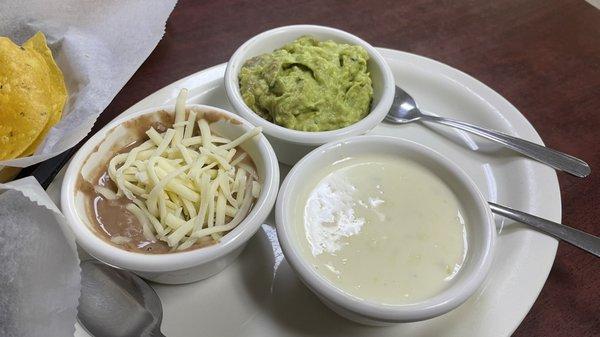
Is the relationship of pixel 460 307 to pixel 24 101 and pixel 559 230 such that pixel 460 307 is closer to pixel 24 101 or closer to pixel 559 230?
pixel 559 230

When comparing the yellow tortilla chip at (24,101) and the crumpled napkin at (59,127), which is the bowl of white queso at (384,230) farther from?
the yellow tortilla chip at (24,101)

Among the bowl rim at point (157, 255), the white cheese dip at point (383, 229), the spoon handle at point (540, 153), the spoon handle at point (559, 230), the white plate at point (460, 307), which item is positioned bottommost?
the white plate at point (460, 307)

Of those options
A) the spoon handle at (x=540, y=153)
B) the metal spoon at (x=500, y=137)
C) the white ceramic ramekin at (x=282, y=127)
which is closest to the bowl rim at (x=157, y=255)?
the white ceramic ramekin at (x=282, y=127)

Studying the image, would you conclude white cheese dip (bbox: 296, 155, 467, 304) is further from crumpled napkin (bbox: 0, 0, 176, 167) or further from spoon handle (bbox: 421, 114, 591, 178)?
crumpled napkin (bbox: 0, 0, 176, 167)

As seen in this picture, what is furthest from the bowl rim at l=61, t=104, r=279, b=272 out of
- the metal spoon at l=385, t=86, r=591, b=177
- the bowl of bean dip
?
the metal spoon at l=385, t=86, r=591, b=177

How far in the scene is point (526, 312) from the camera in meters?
1.35

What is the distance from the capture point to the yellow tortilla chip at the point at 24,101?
190 centimetres

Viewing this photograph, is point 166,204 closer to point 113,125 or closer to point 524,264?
point 113,125

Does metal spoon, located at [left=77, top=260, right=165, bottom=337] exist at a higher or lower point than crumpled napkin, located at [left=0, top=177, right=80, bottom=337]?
lower

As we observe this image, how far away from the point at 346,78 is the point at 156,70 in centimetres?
93

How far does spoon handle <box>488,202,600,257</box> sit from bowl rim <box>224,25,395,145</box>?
0.51m

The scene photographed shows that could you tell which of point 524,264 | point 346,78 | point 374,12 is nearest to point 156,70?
point 346,78

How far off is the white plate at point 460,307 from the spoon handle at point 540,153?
0.03 meters

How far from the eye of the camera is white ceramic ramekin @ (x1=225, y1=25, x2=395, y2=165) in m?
1.68
